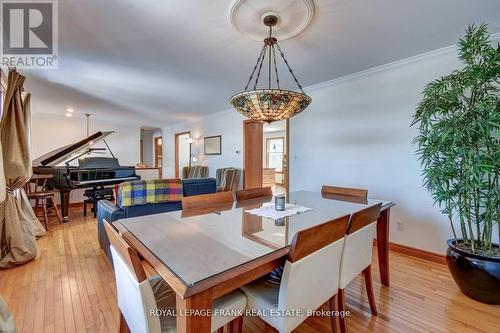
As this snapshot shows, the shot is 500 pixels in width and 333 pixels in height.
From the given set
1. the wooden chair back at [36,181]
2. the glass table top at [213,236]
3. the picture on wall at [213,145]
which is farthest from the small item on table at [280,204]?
the picture on wall at [213,145]

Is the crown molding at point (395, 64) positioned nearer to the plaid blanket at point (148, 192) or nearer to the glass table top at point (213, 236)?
the glass table top at point (213, 236)

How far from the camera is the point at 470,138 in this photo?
1.79m

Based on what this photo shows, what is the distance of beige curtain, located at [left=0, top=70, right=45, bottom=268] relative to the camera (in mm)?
2391

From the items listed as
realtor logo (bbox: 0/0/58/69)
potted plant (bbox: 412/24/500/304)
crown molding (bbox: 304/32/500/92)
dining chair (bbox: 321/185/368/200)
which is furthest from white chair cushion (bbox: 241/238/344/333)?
crown molding (bbox: 304/32/500/92)

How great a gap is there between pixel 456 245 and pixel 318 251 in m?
1.76

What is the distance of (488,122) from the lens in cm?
168

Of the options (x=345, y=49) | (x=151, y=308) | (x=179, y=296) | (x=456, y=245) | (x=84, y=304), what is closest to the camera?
(x=179, y=296)

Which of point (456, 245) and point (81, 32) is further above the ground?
point (81, 32)

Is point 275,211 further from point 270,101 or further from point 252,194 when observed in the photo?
point 270,101

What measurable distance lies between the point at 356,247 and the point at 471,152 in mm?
1220

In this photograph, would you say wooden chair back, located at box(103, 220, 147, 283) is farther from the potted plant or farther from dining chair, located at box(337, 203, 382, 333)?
the potted plant

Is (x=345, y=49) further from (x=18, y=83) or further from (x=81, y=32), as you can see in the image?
(x=18, y=83)

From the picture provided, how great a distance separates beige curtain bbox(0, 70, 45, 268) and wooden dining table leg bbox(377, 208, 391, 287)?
361cm

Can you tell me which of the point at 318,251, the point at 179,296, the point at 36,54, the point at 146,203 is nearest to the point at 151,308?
the point at 179,296
